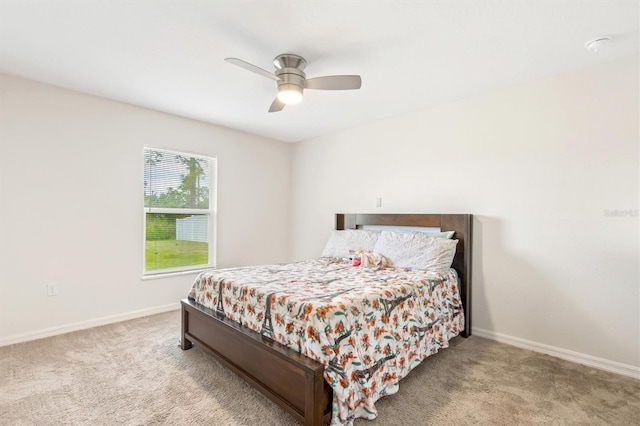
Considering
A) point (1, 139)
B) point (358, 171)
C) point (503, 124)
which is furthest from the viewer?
point (358, 171)

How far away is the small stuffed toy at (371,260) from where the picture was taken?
3.02m

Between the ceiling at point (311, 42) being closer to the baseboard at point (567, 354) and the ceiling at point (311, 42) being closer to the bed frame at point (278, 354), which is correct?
the bed frame at point (278, 354)

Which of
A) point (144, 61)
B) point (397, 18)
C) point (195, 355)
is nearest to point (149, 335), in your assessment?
point (195, 355)

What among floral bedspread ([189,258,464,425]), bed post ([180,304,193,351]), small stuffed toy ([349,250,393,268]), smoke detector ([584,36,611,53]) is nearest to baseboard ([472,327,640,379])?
floral bedspread ([189,258,464,425])

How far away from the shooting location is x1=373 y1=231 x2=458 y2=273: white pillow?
2820 mm

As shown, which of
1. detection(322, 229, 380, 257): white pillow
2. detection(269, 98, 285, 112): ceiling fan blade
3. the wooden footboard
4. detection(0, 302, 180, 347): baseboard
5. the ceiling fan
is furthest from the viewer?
detection(322, 229, 380, 257): white pillow

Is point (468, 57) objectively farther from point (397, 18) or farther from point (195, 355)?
point (195, 355)

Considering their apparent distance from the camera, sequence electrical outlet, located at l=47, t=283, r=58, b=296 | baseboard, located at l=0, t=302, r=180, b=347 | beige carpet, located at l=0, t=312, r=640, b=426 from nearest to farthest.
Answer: beige carpet, located at l=0, t=312, r=640, b=426 < baseboard, located at l=0, t=302, r=180, b=347 < electrical outlet, located at l=47, t=283, r=58, b=296

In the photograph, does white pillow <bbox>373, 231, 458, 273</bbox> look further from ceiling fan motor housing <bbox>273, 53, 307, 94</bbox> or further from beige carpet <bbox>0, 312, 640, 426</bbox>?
ceiling fan motor housing <bbox>273, 53, 307, 94</bbox>

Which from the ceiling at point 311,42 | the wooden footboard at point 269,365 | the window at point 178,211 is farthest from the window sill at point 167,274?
the ceiling at point 311,42

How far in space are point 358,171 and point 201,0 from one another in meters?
2.72

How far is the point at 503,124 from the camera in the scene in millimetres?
2902

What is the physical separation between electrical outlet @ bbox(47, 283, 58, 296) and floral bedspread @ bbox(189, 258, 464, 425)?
1.40m

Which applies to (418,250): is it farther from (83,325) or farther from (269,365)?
(83,325)
